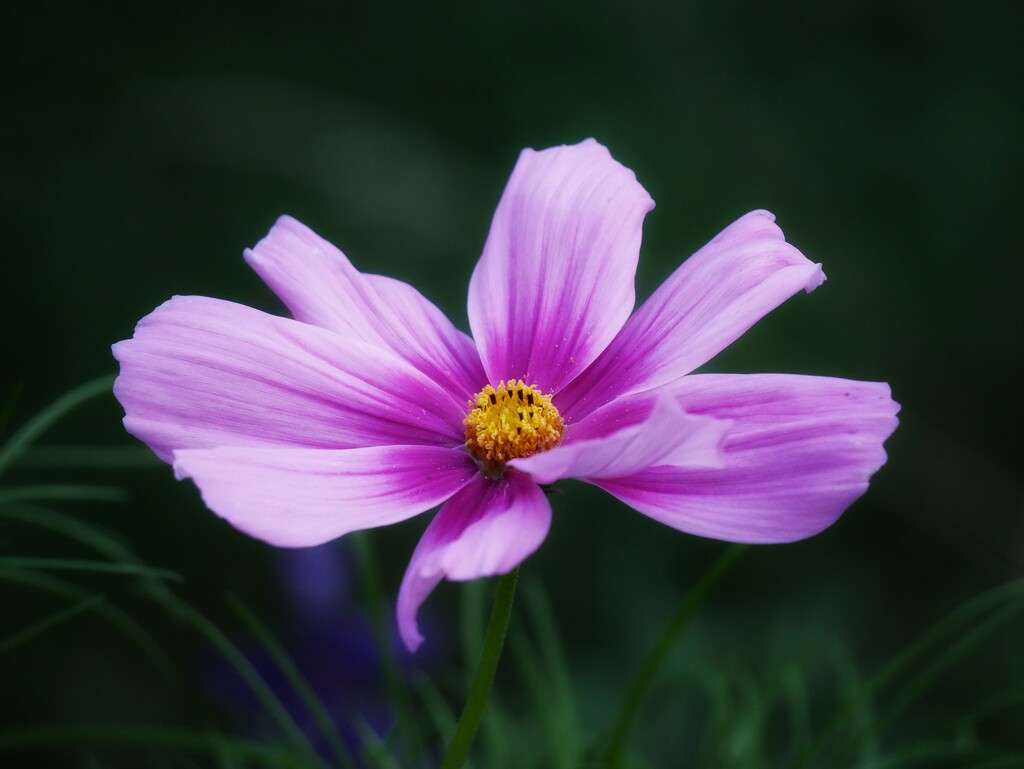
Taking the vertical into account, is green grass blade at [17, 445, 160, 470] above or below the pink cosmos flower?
above

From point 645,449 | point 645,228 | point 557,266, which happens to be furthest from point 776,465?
point 645,228

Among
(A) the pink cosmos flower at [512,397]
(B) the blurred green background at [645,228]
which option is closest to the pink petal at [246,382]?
(A) the pink cosmos flower at [512,397]

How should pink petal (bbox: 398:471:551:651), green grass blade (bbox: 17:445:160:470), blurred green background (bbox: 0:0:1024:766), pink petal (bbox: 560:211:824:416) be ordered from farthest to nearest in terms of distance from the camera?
blurred green background (bbox: 0:0:1024:766) < green grass blade (bbox: 17:445:160:470) < pink petal (bbox: 560:211:824:416) < pink petal (bbox: 398:471:551:651)

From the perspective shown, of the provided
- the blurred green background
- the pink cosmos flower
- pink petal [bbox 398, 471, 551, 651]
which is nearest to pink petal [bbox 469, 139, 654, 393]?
the pink cosmos flower

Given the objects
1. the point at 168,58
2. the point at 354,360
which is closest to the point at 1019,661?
the point at 354,360

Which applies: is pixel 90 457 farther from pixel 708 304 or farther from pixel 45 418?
pixel 708 304

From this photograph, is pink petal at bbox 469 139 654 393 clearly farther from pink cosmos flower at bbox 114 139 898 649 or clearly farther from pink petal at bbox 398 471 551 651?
pink petal at bbox 398 471 551 651
